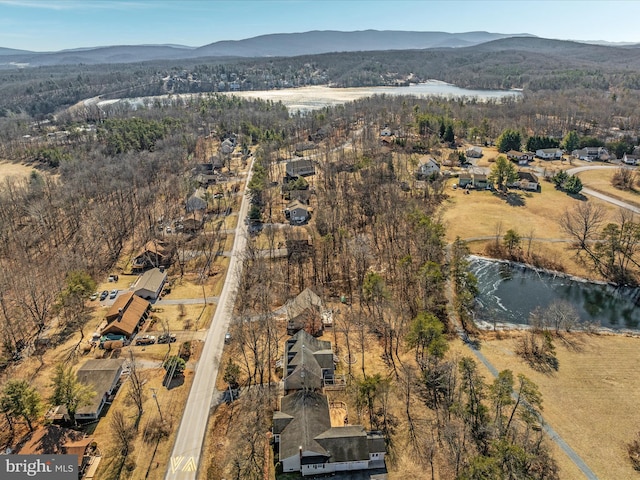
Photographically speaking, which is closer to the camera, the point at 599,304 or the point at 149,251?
the point at 599,304

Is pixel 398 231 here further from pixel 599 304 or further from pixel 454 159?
pixel 454 159

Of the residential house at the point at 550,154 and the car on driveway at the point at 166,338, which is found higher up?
the residential house at the point at 550,154

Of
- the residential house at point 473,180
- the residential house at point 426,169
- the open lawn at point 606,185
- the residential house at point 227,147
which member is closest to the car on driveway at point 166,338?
the residential house at point 426,169

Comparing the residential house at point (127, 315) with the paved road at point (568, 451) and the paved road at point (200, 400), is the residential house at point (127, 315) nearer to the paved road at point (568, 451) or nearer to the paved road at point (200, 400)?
the paved road at point (200, 400)

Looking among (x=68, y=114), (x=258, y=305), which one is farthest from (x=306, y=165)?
(x=68, y=114)

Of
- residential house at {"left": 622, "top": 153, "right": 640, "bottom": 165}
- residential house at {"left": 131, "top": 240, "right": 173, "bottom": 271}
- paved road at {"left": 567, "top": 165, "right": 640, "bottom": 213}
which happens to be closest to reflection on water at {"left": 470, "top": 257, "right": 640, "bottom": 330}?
paved road at {"left": 567, "top": 165, "right": 640, "bottom": 213}

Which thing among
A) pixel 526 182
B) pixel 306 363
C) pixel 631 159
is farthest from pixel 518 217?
pixel 306 363
